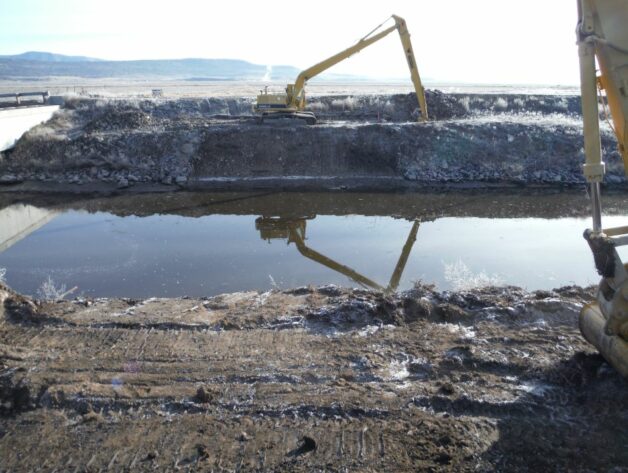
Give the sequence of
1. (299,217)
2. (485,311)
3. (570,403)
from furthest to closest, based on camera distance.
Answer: (299,217), (485,311), (570,403)

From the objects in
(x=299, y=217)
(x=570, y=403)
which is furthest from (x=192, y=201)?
(x=570, y=403)

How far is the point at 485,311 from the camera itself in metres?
8.06

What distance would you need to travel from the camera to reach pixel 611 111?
5.82m

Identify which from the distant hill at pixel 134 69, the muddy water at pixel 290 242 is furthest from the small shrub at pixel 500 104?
the distant hill at pixel 134 69

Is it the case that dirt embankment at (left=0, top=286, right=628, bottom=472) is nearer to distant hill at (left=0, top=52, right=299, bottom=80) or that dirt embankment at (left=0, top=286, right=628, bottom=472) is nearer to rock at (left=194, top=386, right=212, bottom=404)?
rock at (left=194, top=386, right=212, bottom=404)

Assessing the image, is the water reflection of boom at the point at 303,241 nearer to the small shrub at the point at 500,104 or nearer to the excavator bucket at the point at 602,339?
the excavator bucket at the point at 602,339

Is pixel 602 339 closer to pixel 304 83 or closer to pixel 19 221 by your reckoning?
pixel 19 221

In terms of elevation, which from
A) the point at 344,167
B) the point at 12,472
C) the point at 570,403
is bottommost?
the point at 12,472

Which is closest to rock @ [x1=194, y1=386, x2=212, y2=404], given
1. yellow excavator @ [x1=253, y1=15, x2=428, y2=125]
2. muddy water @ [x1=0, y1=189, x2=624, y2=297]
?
muddy water @ [x1=0, y1=189, x2=624, y2=297]

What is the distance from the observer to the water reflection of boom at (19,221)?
14.5 metres

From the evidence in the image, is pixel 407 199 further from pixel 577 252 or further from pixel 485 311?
pixel 485 311

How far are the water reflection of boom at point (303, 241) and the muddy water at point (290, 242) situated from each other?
5 centimetres

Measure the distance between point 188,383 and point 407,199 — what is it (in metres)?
13.1

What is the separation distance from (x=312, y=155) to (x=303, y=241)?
28.2ft
